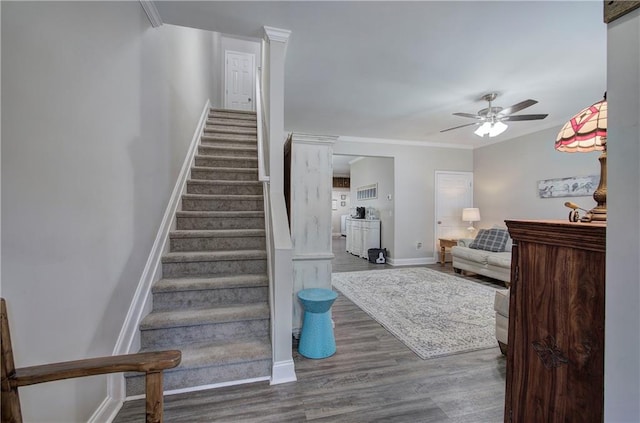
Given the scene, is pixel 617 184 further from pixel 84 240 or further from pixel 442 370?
pixel 84 240

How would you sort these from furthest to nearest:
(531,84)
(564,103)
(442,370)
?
(564,103)
(531,84)
(442,370)

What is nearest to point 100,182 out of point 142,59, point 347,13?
point 142,59

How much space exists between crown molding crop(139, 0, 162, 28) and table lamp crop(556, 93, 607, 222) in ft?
8.77

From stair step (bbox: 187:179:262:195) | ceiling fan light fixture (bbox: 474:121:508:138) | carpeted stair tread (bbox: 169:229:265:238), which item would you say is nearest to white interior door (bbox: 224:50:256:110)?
stair step (bbox: 187:179:262:195)

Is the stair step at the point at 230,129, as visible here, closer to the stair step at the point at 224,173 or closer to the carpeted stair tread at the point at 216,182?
the stair step at the point at 224,173

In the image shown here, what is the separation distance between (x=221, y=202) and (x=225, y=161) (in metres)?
0.76

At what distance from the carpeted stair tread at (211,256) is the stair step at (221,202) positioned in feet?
2.05

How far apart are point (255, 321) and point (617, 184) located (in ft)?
6.68

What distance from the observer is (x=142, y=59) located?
6.52ft

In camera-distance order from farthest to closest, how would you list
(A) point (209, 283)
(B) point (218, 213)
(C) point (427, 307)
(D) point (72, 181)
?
(C) point (427, 307)
(B) point (218, 213)
(A) point (209, 283)
(D) point (72, 181)

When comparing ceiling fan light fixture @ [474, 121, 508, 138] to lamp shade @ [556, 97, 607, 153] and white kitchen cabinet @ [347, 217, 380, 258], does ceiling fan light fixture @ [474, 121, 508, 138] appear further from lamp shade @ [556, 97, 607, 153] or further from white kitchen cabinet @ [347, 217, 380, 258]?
white kitchen cabinet @ [347, 217, 380, 258]

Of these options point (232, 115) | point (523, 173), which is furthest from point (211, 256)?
point (523, 173)

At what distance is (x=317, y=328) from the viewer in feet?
7.07

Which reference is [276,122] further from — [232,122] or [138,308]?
[232,122]
